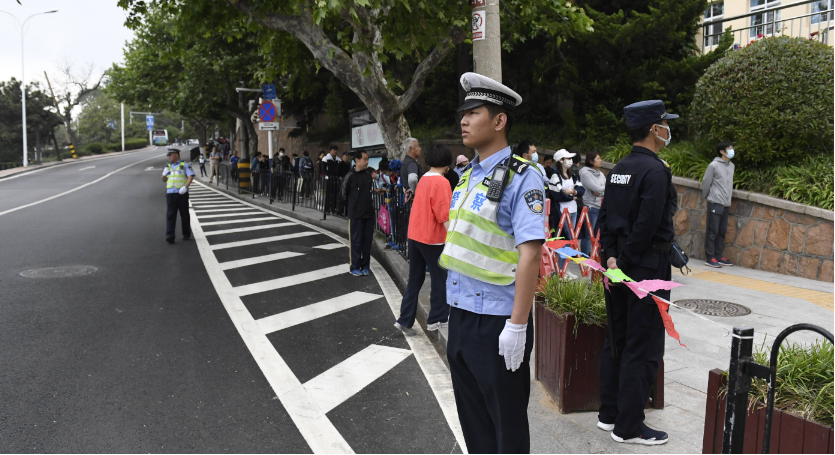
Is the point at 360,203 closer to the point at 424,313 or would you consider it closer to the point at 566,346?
the point at 424,313

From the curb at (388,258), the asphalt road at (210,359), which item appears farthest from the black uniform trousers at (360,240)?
the curb at (388,258)

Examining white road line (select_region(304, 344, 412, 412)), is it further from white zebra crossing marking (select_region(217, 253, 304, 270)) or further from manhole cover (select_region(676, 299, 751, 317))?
white zebra crossing marking (select_region(217, 253, 304, 270))

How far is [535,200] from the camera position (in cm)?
266

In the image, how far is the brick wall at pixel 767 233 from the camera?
873cm

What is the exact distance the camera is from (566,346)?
4066 mm

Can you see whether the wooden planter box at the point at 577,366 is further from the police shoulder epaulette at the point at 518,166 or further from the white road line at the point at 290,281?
the white road line at the point at 290,281

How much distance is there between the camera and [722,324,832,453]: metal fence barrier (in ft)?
7.54

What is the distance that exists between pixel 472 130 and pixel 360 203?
5.84 metres

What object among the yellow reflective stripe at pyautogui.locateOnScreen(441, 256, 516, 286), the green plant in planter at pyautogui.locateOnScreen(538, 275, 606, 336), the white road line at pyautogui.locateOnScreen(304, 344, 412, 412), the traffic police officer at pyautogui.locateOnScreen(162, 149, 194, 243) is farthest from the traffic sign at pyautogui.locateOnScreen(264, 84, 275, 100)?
the yellow reflective stripe at pyautogui.locateOnScreen(441, 256, 516, 286)

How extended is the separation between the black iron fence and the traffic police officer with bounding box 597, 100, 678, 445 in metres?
5.18

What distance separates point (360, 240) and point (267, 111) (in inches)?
515

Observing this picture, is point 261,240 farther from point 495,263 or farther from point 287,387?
point 495,263

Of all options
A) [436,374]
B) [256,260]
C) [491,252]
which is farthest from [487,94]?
[256,260]

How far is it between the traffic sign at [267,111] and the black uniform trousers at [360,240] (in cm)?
1268
